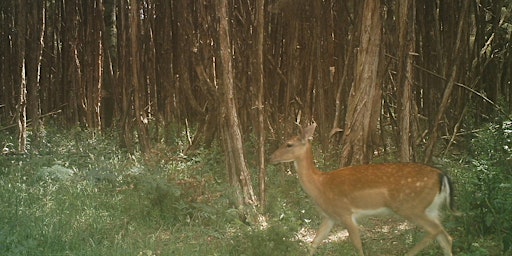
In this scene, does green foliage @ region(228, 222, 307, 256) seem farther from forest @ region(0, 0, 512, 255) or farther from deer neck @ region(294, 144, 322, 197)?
deer neck @ region(294, 144, 322, 197)

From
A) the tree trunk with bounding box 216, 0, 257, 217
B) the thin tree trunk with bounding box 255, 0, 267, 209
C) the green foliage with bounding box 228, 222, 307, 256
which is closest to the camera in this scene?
the green foliage with bounding box 228, 222, 307, 256

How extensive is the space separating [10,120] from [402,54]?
11175 millimetres

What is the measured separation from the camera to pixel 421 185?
5.35 metres

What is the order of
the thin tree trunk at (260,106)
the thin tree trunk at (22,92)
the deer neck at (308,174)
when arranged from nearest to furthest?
the deer neck at (308,174) < the thin tree trunk at (260,106) < the thin tree trunk at (22,92)

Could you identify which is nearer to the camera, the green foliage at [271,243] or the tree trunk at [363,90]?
the green foliage at [271,243]

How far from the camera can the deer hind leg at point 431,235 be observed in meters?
5.28

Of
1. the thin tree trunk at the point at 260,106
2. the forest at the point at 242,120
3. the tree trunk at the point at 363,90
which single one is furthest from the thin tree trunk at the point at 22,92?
the tree trunk at the point at 363,90

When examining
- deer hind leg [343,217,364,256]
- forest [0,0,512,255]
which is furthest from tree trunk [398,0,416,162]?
deer hind leg [343,217,364,256]

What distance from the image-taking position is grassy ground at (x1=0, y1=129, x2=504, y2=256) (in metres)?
5.50

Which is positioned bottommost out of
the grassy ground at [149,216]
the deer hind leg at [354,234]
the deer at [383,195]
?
the grassy ground at [149,216]

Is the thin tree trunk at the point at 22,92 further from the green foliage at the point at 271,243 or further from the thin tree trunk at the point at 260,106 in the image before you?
the green foliage at the point at 271,243

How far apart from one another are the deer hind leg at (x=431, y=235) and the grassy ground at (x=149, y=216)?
22cm

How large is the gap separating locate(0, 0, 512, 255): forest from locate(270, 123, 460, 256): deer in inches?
13.8

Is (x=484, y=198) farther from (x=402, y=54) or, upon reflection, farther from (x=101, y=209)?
(x=101, y=209)
